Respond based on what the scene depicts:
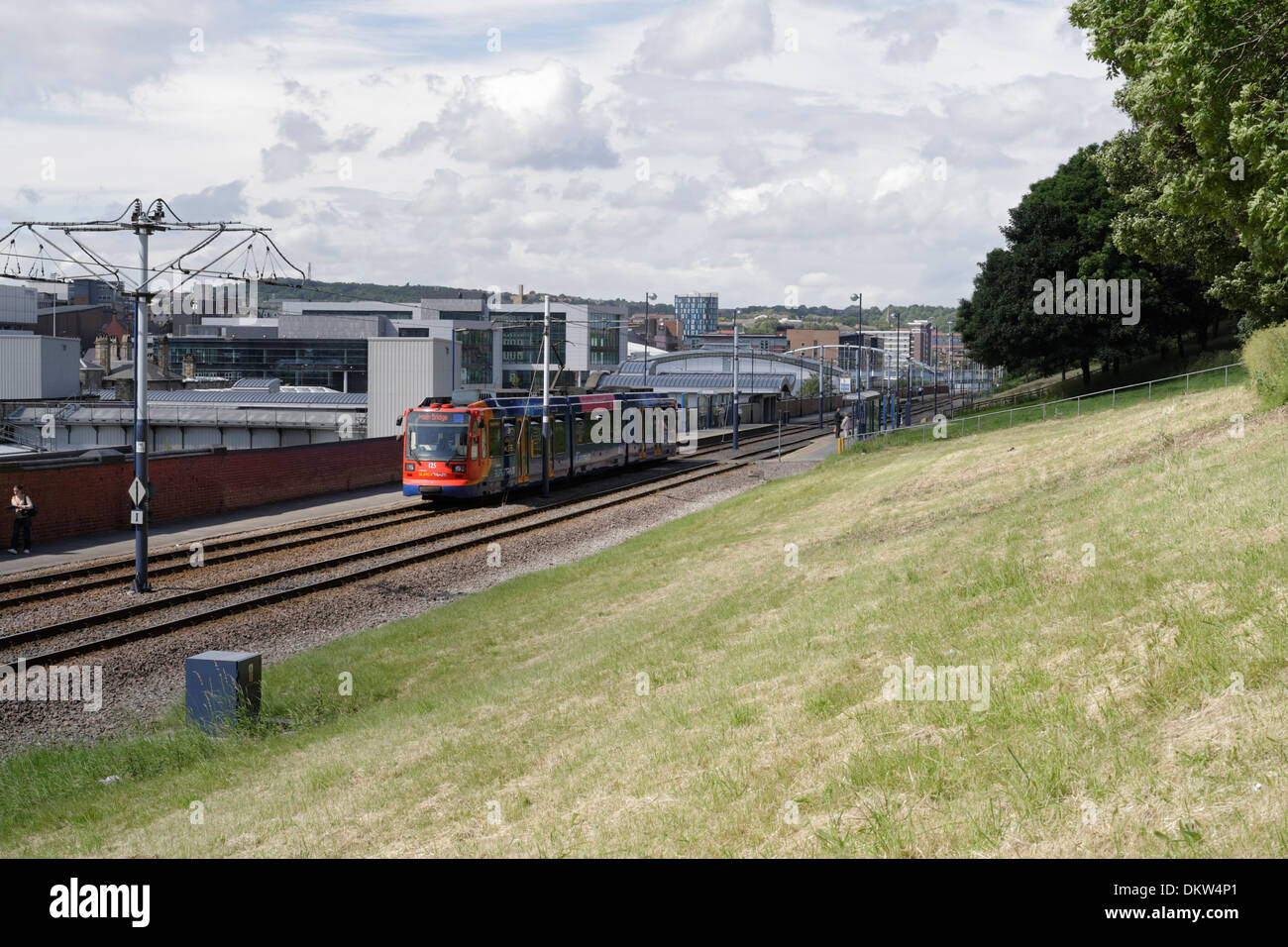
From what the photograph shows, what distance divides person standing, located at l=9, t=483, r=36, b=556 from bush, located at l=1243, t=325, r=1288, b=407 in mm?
27445

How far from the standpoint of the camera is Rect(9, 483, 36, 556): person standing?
26188 millimetres

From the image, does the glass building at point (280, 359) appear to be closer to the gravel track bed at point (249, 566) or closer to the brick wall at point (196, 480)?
the brick wall at point (196, 480)

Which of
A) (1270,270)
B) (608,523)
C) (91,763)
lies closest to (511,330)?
(608,523)

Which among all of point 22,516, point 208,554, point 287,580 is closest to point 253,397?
point 22,516

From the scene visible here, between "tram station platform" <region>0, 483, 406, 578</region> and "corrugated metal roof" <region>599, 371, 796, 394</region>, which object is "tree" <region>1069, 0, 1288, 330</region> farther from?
"corrugated metal roof" <region>599, 371, 796, 394</region>

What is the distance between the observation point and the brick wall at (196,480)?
93.7 ft

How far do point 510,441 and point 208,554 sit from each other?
12.5 meters

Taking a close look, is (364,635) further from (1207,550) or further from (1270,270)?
(1270,270)

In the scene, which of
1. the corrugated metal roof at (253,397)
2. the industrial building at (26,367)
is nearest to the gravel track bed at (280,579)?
the corrugated metal roof at (253,397)

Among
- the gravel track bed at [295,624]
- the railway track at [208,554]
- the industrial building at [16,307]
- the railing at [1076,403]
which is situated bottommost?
the gravel track bed at [295,624]

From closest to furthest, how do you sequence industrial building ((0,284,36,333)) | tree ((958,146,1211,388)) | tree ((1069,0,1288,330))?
tree ((1069,0,1288,330)) → tree ((958,146,1211,388)) → industrial building ((0,284,36,333))

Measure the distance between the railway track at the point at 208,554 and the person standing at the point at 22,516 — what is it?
2874 mm

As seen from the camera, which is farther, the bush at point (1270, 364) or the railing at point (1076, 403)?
the railing at point (1076, 403)

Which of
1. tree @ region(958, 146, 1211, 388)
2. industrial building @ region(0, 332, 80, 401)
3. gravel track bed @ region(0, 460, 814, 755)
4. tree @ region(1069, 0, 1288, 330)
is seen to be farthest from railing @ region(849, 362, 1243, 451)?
industrial building @ region(0, 332, 80, 401)
